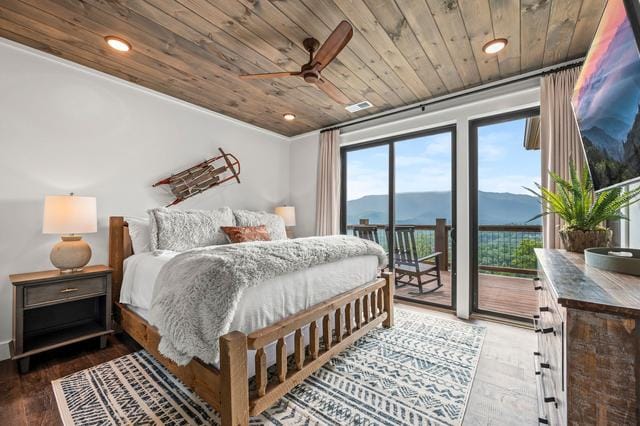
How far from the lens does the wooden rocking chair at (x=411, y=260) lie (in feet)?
11.7

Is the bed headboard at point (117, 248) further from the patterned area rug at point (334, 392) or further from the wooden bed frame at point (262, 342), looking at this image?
the patterned area rug at point (334, 392)

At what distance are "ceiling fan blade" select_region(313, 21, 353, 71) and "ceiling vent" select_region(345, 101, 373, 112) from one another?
4.56 feet

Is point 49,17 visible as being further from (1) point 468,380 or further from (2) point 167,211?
(1) point 468,380

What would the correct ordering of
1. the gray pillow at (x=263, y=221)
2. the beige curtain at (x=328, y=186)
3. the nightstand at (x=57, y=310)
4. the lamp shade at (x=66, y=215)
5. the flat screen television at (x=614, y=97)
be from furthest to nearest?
the beige curtain at (x=328, y=186), the gray pillow at (x=263, y=221), the lamp shade at (x=66, y=215), the nightstand at (x=57, y=310), the flat screen television at (x=614, y=97)

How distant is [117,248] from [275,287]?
74.8 inches

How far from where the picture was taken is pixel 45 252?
2.40m

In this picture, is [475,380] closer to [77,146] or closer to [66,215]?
[66,215]

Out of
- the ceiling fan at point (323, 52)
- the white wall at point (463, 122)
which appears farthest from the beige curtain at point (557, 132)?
the ceiling fan at point (323, 52)

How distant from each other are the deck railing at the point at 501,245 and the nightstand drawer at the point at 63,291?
3106mm

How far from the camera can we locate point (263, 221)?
3494 millimetres

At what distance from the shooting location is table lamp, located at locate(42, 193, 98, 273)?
2.14 m

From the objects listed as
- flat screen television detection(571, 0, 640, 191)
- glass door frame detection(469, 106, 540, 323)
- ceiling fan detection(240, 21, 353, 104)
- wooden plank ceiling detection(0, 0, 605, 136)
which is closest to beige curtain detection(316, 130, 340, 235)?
wooden plank ceiling detection(0, 0, 605, 136)

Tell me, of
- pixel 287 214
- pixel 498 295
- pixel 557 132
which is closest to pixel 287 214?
pixel 287 214

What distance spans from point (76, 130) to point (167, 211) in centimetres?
107
